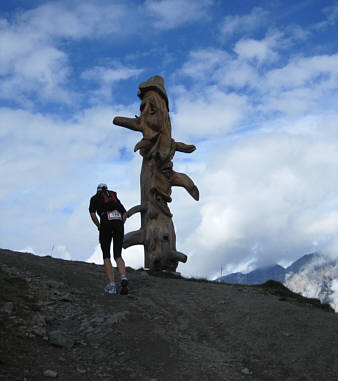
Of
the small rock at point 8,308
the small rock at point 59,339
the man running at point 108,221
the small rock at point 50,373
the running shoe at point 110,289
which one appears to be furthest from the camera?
the man running at point 108,221

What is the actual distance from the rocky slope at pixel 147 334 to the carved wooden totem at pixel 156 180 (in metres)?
4.20

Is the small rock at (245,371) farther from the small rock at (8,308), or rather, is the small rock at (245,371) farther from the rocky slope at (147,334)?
the small rock at (8,308)

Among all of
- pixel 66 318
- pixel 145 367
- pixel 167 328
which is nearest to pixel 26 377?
pixel 145 367

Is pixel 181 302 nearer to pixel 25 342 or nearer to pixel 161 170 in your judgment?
pixel 25 342

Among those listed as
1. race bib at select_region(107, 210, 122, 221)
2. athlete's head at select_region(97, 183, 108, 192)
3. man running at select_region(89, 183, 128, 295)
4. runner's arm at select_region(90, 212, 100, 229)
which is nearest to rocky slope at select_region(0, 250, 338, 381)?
man running at select_region(89, 183, 128, 295)

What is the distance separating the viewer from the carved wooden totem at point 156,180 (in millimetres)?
13250

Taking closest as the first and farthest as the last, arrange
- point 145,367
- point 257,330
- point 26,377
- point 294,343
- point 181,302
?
point 26,377 → point 145,367 → point 294,343 → point 257,330 → point 181,302

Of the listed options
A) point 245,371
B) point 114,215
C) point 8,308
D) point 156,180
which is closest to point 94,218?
point 114,215

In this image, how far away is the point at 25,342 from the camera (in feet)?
16.9

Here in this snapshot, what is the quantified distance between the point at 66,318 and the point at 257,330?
10.3ft

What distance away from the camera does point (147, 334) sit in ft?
19.9

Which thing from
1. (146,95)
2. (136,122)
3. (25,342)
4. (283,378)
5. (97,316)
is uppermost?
(146,95)

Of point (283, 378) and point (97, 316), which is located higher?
point (97, 316)

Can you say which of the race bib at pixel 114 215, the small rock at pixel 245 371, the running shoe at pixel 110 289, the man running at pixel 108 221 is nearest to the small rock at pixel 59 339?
the small rock at pixel 245 371
